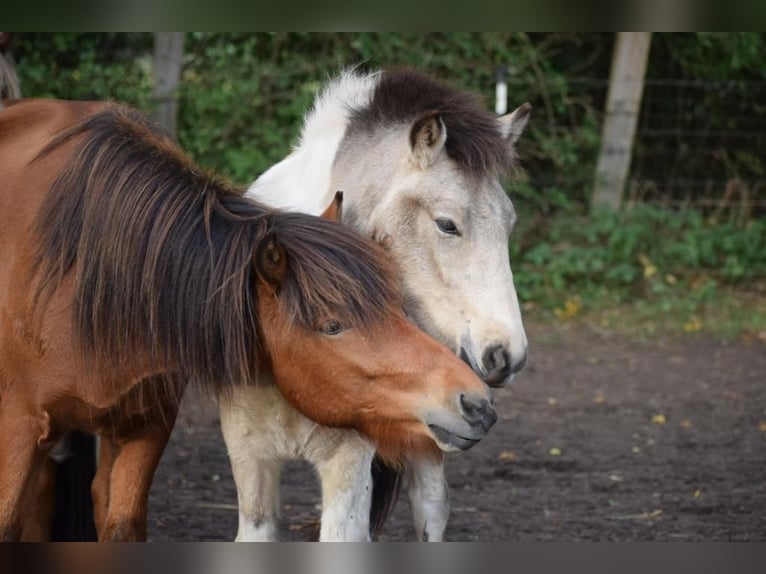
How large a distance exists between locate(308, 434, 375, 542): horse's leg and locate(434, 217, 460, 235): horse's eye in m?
0.61

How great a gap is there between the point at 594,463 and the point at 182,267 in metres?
3.28

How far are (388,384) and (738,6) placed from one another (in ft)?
4.39

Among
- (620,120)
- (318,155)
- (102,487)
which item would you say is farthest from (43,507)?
(620,120)

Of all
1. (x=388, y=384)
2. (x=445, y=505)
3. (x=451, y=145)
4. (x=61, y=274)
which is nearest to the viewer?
(x=388, y=384)

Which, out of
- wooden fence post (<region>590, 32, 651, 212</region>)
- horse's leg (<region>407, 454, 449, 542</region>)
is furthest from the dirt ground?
wooden fence post (<region>590, 32, 651, 212</region>)

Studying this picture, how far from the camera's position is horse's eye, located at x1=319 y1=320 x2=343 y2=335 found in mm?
2432

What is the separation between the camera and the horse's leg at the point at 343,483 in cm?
292

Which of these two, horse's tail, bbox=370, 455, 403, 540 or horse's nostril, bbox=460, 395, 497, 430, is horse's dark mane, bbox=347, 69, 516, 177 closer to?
horse's nostril, bbox=460, 395, 497, 430

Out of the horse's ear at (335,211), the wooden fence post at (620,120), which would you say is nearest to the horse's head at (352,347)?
the horse's ear at (335,211)

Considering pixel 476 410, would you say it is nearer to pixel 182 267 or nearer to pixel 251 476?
pixel 182 267

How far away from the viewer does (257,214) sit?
2600 mm

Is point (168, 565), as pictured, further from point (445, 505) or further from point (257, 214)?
point (445, 505)

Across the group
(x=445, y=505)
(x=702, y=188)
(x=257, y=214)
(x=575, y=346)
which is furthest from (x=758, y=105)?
(x=257, y=214)

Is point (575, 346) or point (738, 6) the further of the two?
point (575, 346)
